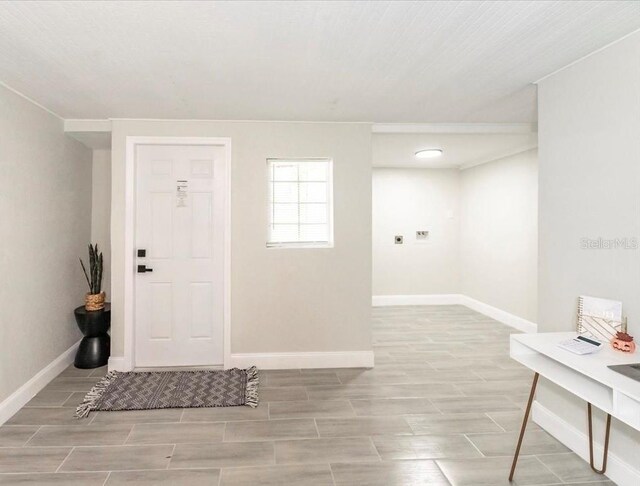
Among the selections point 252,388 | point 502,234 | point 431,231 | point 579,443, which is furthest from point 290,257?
point 431,231

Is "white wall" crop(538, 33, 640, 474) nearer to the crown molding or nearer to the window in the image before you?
the crown molding

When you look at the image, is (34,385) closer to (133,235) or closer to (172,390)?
(172,390)

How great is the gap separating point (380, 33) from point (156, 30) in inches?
45.0

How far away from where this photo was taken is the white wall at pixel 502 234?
16.8 ft

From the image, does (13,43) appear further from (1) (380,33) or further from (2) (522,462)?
(2) (522,462)

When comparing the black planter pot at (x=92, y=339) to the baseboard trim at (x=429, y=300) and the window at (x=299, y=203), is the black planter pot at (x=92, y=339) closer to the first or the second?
the window at (x=299, y=203)

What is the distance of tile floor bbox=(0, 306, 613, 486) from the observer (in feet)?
7.21

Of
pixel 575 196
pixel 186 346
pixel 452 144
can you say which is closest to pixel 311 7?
pixel 575 196

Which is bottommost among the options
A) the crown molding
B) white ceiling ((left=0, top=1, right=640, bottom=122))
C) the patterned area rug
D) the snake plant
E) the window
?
the patterned area rug

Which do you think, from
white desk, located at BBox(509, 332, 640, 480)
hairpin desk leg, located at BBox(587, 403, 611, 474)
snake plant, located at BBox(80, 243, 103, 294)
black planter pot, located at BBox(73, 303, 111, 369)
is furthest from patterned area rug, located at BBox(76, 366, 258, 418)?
hairpin desk leg, located at BBox(587, 403, 611, 474)

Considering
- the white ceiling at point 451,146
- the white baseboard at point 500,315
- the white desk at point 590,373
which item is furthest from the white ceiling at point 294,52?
the white baseboard at point 500,315

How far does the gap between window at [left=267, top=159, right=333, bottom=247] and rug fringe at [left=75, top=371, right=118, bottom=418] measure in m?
1.90

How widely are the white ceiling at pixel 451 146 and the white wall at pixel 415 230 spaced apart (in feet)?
1.38

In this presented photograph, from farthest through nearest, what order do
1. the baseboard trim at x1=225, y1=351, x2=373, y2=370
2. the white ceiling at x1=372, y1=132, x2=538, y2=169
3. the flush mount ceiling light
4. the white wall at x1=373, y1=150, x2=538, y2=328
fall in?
the white wall at x1=373, y1=150, x2=538, y2=328, the flush mount ceiling light, the white ceiling at x1=372, y1=132, x2=538, y2=169, the baseboard trim at x1=225, y1=351, x2=373, y2=370
